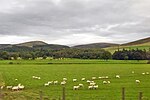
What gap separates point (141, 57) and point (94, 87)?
141 meters

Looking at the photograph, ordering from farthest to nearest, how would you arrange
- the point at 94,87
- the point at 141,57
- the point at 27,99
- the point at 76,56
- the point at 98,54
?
1. the point at 76,56
2. the point at 98,54
3. the point at 141,57
4. the point at 94,87
5. the point at 27,99

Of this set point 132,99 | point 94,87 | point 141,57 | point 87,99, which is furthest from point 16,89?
point 141,57

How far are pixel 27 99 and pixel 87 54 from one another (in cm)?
16307

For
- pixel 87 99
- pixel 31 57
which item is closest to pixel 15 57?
pixel 31 57

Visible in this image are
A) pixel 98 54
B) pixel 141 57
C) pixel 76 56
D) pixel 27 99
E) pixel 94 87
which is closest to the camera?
pixel 27 99

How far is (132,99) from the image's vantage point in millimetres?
26844

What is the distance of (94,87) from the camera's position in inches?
1414

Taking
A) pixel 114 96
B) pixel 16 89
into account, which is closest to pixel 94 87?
pixel 114 96

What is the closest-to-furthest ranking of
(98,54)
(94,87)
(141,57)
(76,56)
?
(94,87), (141,57), (98,54), (76,56)

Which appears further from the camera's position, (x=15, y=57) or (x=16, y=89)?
(x=15, y=57)

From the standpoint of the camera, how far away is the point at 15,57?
183 meters

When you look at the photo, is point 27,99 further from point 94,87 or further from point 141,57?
point 141,57

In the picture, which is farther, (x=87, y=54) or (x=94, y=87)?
(x=87, y=54)

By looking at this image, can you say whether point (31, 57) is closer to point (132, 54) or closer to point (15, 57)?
point (15, 57)
